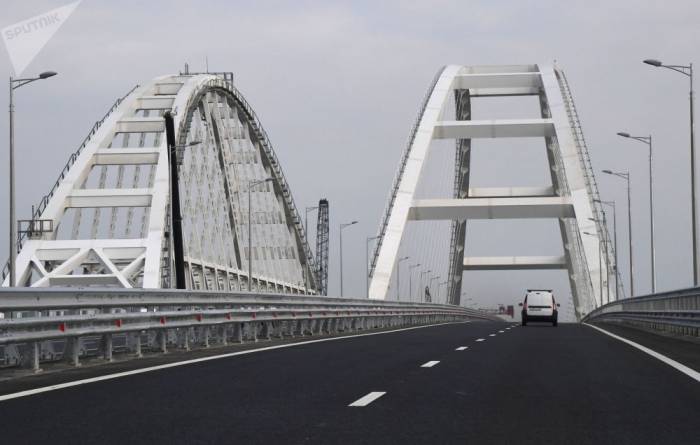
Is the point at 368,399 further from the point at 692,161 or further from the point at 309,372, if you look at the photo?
the point at 692,161

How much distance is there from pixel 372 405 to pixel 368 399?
0.47 meters

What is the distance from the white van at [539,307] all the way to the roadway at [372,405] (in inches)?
1349

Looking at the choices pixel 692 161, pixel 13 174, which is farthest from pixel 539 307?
pixel 13 174

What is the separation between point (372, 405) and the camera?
963 centimetres

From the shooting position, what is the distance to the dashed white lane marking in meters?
9.77

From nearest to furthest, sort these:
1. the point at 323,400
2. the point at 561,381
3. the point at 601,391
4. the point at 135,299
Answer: the point at 323,400
the point at 601,391
the point at 561,381
the point at 135,299

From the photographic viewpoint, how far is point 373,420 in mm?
8586

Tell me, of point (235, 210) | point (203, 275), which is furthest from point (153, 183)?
point (235, 210)

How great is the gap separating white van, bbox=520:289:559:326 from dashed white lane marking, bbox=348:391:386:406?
129ft

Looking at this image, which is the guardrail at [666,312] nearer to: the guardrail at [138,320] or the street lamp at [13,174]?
the guardrail at [138,320]

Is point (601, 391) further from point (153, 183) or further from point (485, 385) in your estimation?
point (153, 183)

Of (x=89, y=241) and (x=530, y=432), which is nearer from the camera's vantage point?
(x=530, y=432)

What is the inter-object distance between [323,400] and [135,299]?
6910mm

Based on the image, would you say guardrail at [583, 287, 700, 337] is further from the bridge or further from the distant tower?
the distant tower
